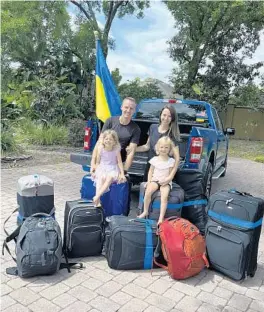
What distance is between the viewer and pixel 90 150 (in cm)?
561

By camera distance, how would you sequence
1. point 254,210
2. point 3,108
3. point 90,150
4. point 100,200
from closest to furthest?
point 254,210
point 100,200
point 90,150
point 3,108

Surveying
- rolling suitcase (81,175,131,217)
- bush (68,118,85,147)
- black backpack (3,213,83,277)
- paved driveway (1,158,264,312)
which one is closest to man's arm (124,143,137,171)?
rolling suitcase (81,175,131,217)

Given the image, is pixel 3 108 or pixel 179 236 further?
pixel 3 108

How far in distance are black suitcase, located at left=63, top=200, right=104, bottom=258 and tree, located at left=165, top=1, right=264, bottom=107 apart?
15.2m

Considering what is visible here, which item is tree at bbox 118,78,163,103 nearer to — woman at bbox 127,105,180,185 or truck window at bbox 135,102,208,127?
truck window at bbox 135,102,208,127

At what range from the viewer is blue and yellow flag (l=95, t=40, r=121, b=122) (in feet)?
17.2

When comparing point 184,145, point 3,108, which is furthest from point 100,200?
point 3,108

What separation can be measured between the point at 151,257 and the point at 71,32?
17.9 metres

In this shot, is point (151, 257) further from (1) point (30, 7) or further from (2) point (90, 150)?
(1) point (30, 7)

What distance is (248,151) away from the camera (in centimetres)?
1420

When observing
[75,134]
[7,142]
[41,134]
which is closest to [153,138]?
[7,142]

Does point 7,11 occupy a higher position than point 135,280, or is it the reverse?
point 7,11

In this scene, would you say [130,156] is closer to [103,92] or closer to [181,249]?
[103,92]

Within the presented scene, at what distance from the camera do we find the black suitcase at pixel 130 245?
11.2 feet
